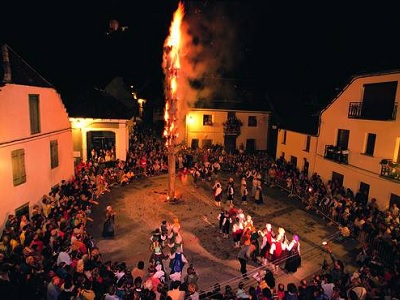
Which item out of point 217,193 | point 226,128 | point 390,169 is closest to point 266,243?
point 217,193

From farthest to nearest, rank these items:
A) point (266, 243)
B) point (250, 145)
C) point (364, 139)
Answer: point (250, 145) < point (364, 139) < point (266, 243)

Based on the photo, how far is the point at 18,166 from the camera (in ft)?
46.4

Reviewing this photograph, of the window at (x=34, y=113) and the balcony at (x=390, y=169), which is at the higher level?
the window at (x=34, y=113)

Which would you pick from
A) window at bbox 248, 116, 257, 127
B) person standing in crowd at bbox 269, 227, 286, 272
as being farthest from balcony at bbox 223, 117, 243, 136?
person standing in crowd at bbox 269, 227, 286, 272

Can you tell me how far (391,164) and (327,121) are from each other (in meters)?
6.93

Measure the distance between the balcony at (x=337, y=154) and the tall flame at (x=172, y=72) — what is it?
11739 millimetres

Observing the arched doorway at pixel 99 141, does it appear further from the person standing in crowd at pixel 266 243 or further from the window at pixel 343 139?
the window at pixel 343 139

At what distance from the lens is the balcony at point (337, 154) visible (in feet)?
68.7

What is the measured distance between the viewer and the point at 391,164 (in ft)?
55.6

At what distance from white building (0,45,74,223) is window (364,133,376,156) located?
20082mm

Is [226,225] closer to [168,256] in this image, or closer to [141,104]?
[168,256]

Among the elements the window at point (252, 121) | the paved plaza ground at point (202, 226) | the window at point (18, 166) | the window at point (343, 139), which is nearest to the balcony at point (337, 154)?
the window at point (343, 139)

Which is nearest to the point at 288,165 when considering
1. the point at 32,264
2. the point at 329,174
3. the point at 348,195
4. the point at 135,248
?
the point at 329,174

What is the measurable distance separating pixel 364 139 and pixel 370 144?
491mm
